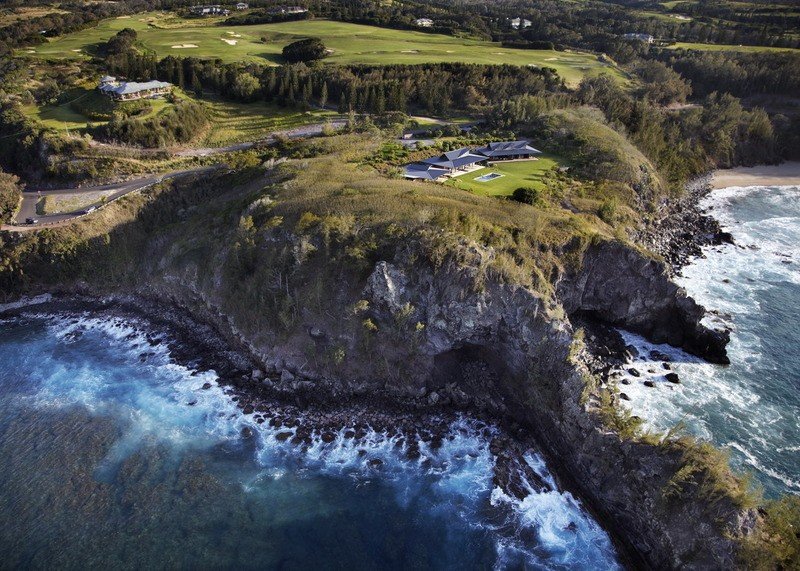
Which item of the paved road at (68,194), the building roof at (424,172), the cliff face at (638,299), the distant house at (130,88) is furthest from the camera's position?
the distant house at (130,88)

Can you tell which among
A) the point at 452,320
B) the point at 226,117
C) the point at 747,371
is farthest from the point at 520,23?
the point at 452,320

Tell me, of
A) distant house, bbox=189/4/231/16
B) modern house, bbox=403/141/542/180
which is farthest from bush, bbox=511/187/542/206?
distant house, bbox=189/4/231/16

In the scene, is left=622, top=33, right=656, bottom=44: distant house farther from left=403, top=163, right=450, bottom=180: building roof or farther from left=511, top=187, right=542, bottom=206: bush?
left=511, top=187, right=542, bottom=206: bush

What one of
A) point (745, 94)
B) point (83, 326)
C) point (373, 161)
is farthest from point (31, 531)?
point (745, 94)

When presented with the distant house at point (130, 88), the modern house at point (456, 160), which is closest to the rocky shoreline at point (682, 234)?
the modern house at point (456, 160)

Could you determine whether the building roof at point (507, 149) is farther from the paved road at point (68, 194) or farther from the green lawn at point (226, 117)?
the paved road at point (68, 194)

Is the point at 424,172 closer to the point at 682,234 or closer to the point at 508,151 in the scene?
the point at 508,151
